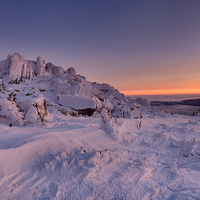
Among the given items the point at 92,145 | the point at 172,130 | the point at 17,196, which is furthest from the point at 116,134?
the point at 172,130

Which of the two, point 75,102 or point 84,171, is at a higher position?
point 75,102

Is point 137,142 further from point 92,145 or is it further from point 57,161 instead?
point 57,161

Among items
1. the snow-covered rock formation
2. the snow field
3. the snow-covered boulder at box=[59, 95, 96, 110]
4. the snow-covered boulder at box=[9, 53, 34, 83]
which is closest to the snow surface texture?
the snow field

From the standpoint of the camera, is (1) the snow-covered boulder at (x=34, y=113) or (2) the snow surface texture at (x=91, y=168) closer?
(2) the snow surface texture at (x=91, y=168)

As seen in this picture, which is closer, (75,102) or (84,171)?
(84,171)

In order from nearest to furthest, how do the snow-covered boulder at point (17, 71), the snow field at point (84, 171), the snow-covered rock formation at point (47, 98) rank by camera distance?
the snow field at point (84, 171) < the snow-covered rock formation at point (47, 98) < the snow-covered boulder at point (17, 71)

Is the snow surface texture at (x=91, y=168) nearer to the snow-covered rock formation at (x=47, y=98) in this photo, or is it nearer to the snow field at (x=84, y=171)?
the snow field at (x=84, y=171)

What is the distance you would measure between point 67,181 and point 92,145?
1.84m

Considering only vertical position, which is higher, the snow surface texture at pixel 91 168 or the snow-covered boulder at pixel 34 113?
the snow-covered boulder at pixel 34 113

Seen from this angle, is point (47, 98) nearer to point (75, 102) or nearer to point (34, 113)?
point (75, 102)

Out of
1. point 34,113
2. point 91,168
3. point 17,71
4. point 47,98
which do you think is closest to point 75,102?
point 47,98

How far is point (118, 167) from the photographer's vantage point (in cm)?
367

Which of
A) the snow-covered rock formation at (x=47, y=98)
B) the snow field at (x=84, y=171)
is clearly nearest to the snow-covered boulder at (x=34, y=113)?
the snow-covered rock formation at (x=47, y=98)

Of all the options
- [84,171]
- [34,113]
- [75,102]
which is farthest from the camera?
[75,102]
